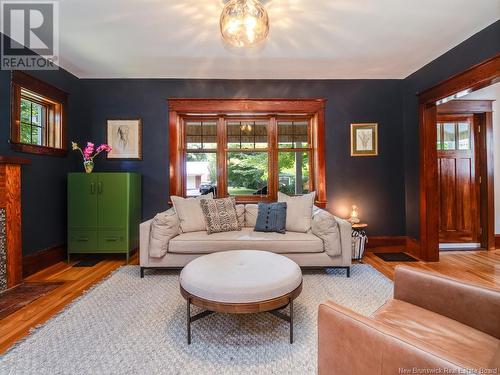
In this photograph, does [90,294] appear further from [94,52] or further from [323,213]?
[94,52]

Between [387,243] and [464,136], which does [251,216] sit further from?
[464,136]

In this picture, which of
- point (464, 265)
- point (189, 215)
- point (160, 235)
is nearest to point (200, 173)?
point (189, 215)

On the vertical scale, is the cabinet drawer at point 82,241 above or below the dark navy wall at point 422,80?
below

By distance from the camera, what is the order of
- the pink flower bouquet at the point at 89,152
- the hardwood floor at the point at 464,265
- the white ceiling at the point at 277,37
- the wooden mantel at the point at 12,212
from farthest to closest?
1. the pink flower bouquet at the point at 89,152
2. the hardwood floor at the point at 464,265
3. the wooden mantel at the point at 12,212
4. the white ceiling at the point at 277,37

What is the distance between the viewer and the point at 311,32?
255cm

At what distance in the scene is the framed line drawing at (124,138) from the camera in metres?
3.76

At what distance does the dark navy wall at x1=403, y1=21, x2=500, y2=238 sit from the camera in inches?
98.3

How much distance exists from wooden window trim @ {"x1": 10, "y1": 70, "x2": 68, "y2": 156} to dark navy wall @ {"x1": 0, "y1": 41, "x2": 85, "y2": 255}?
0.06 meters

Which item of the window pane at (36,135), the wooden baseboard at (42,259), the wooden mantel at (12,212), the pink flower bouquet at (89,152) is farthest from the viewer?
the pink flower bouquet at (89,152)

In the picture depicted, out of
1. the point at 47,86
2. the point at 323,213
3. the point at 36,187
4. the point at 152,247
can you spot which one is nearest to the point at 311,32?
the point at 323,213

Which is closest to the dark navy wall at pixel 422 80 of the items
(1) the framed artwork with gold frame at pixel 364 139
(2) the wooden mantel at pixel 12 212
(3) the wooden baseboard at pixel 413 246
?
(3) the wooden baseboard at pixel 413 246

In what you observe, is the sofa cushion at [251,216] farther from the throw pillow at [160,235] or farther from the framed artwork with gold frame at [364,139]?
the framed artwork with gold frame at [364,139]

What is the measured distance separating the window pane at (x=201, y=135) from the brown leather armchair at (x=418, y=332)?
3199 millimetres

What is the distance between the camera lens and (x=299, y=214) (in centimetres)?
304
